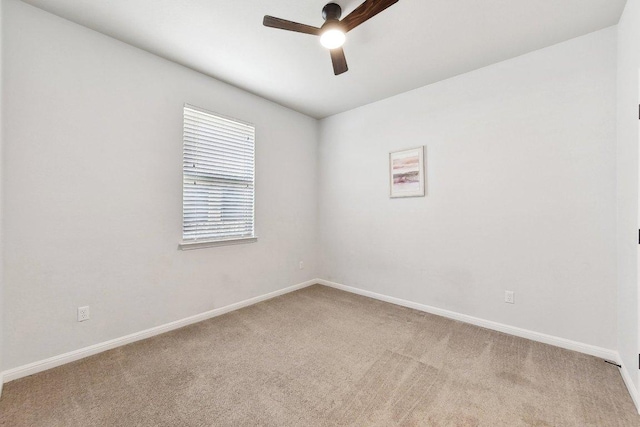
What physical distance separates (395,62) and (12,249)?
3.58 metres

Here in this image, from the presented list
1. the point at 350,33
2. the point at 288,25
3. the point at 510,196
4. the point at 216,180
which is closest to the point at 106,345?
the point at 216,180

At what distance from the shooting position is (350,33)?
2334 millimetres

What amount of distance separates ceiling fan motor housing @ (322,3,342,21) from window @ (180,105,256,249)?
5.70 ft

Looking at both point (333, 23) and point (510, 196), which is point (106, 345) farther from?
point (510, 196)

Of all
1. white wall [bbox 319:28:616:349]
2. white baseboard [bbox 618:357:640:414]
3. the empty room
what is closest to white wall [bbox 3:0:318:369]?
the empty room

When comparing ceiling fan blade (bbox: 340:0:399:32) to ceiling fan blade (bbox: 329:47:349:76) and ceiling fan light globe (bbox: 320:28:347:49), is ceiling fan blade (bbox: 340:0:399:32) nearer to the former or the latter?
ceiling fan light globe (bbox: 320:28:347:49)

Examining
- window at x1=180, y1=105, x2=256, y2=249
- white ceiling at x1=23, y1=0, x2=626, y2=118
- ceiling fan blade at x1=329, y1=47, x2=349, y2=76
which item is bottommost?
window at x1=180, y1=105, x2=256, y2=249

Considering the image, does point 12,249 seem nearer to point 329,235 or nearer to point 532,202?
point 329,235

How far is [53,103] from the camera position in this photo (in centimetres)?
212

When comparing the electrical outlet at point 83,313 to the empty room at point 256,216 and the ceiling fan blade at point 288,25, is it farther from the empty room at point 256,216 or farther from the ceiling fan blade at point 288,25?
the ceiling fan blade at point 288,25

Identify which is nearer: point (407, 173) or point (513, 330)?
point (513, 330)

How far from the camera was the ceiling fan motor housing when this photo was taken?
1.95m

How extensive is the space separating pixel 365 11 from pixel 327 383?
255 centimetres

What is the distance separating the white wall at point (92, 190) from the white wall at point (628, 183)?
11.5ft
